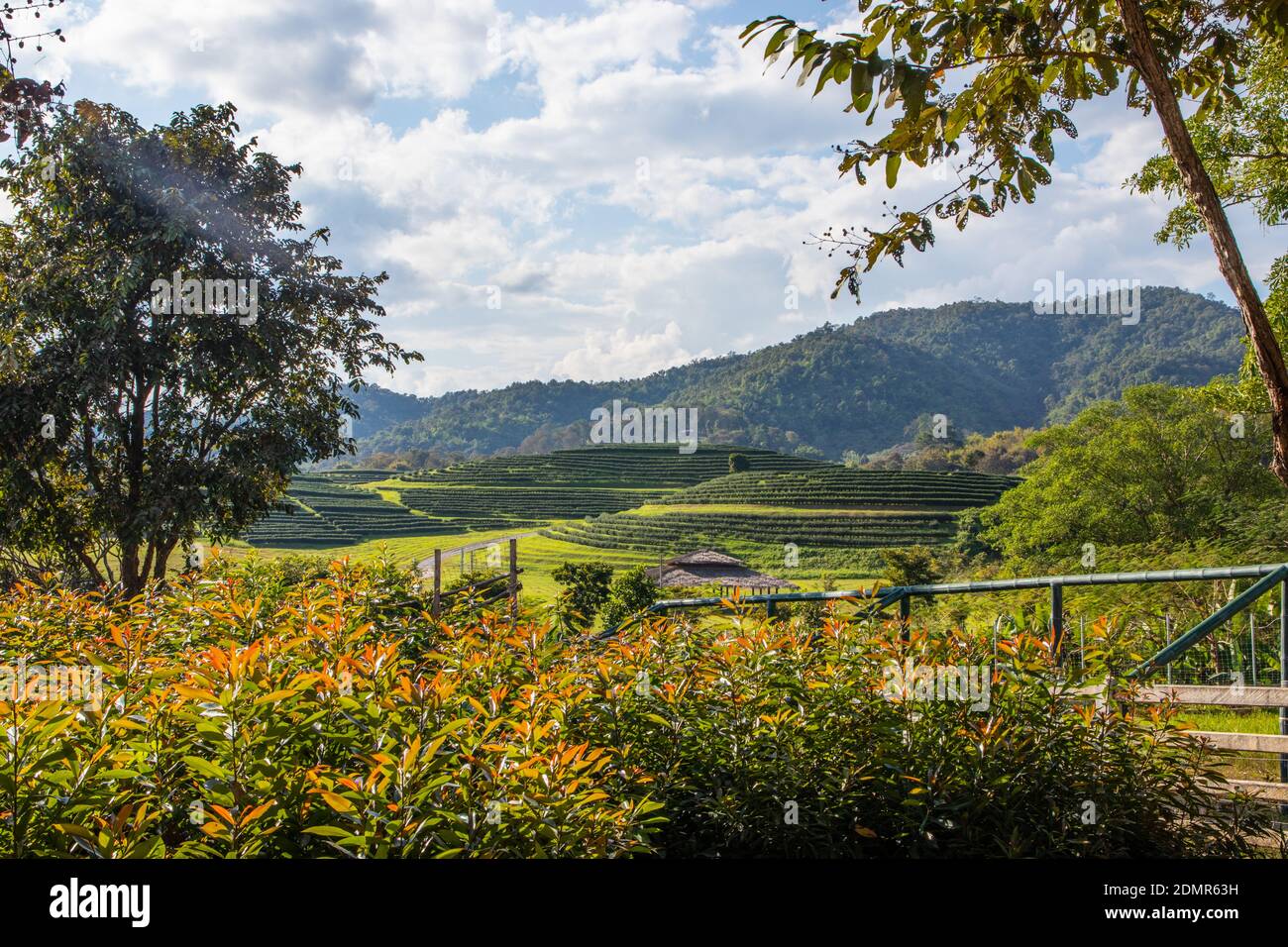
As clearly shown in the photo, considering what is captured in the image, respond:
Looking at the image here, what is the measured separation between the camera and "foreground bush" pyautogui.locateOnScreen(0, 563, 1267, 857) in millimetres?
1605

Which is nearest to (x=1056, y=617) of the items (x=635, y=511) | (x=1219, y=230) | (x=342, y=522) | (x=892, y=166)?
(x=1219, y=230)

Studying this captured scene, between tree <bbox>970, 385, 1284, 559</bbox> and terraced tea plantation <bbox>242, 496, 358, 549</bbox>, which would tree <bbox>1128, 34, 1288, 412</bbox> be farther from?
terraced tea plantation <bbox>242, 496, 358, 549</bbox>

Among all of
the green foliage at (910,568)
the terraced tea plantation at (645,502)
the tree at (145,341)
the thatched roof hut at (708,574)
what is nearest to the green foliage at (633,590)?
the thatched roof hut at (708,574)

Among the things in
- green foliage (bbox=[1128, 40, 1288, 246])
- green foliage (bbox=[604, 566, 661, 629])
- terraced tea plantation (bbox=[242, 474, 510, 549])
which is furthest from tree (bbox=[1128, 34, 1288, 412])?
terraced tea plantation (bbox=[242, 474, 510, 549])

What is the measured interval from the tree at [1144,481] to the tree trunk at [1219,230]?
33.1 metres

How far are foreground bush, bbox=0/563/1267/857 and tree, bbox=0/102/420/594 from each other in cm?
716

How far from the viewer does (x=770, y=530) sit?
67.2m

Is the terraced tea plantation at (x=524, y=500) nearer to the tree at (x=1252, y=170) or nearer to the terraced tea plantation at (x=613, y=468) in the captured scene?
the terraced tea plantation at (x=613, y=468)

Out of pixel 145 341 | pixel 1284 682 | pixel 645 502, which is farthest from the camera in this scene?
pixel 645 502

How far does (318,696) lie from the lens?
1955 millimetres

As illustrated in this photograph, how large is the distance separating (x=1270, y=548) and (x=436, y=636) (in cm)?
1768

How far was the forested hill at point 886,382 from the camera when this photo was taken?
127312mm

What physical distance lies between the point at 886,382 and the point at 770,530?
251 feet

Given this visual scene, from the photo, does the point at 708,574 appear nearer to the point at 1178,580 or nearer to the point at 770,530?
the point at 770,530
